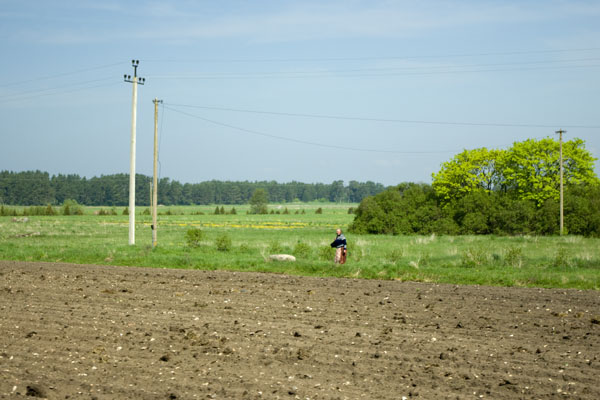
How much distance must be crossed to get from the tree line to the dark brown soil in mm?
28320

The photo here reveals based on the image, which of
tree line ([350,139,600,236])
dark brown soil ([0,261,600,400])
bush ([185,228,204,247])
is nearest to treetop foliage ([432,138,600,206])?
tree line ([350,139,600,236])

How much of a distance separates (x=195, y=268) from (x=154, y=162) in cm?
871

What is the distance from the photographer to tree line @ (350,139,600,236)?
1661 inches

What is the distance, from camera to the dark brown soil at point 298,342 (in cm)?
752

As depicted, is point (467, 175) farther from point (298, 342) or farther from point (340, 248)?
point (298, 342)

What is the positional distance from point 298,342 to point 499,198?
3688cm

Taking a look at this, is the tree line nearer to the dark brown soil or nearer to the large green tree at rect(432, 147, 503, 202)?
the large green tree at rect(432, 147, 503, 202)

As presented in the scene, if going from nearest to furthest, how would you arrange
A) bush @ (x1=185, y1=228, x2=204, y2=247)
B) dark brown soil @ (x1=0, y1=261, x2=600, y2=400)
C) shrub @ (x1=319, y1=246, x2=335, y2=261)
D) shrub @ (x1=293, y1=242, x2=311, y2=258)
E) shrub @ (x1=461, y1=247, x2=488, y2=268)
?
dark brown soil @ (x1=0, y1=261, x2=600, y2=400)
shrub @ (x1=461, y1=247, x2=488, y2=268)
shrub @ (x1=319, y1=246, x2=335, y2=261)
shrub @ (x1=293, y1=242, x2=311, y2=258)
bush @ (x1=185, y1=228, x2=204, y2=247)

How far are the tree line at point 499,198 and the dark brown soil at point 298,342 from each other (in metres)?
28.3

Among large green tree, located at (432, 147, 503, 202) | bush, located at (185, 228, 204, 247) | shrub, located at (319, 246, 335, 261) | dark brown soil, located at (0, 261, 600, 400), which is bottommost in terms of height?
dark brown soil, located at (0, 261, 600, 400)

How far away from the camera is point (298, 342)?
383 inches

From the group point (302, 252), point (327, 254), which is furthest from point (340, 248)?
point (302, 252)

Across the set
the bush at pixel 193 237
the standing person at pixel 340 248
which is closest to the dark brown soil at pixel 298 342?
the standing person at pixel 340 248

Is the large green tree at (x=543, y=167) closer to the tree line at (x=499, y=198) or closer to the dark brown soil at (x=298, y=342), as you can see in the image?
the tree line at (x=499, y=198)
